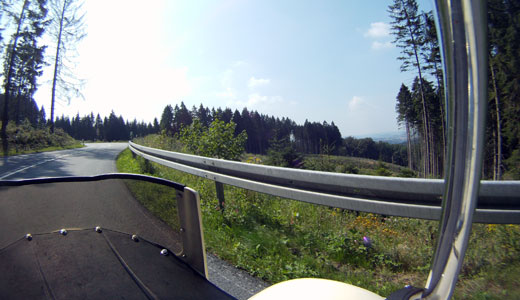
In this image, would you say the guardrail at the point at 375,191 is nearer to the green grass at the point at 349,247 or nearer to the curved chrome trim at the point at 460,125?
the green grass at the point at 349,247

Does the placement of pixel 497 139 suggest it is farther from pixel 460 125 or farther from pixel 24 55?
pixel 24 55

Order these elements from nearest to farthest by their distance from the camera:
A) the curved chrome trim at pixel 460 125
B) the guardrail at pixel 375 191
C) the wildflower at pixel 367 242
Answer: the curved chrome trim at pixel 460 125 < the guardrail at pixel 375 191 < the wildflower at pixel 367 242

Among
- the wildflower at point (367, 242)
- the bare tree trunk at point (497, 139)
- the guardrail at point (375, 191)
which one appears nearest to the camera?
the bare tree trunk at point (497, 139)

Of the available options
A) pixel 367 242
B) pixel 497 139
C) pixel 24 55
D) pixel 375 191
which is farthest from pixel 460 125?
pixel 24 55

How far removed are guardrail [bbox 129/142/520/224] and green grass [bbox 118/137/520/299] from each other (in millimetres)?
204

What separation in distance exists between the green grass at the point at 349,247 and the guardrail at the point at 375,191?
0.20 m

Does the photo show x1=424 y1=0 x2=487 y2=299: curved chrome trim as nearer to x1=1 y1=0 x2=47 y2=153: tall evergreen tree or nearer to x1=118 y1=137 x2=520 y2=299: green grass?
x1=118 y1=137 x2=520 y2=299: green grass

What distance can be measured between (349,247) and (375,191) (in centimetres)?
75

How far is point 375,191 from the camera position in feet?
8.00

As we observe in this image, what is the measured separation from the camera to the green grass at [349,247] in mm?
1718

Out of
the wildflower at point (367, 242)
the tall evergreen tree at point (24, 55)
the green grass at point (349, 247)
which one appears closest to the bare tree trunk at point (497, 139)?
the green grass at point (349, 247)

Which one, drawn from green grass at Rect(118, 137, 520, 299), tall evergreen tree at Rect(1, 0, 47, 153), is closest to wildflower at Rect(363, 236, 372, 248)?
green grass at Rect(118, 137, 520, 299)

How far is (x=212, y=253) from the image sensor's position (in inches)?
132

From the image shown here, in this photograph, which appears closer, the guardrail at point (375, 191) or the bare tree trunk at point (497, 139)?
the bare tree trunk at point (497, 139)
